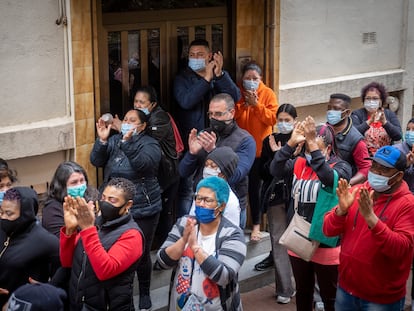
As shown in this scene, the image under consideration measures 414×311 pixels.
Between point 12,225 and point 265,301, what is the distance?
309 centimetres

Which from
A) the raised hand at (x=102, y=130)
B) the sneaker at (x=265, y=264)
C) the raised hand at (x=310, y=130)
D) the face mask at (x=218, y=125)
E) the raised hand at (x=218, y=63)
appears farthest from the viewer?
the sneaker at (x=265, y=264)

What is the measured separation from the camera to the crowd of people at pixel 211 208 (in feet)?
18.1

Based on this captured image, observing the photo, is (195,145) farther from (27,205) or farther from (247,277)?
(27,205)

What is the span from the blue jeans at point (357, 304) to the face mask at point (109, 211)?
1.68 m

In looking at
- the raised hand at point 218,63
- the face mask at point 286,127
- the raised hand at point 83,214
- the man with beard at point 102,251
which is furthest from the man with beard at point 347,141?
the raised hand at point 83,214

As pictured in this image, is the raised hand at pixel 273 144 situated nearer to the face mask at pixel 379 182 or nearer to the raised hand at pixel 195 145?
the raised hand at pixel 195 145

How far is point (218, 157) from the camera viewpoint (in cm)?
668

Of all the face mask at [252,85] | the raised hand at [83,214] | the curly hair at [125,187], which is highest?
the face mask at [252,85]

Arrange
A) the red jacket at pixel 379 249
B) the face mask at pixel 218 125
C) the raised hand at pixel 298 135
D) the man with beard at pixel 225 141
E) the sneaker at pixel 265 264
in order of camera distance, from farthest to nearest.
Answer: the sneaker at pixel 265 264 → the face mask at pixel 218 125 → the man with beard at pixel 225 141 → the raised hand at pixel 298 135 → the red jacket at pixel 379 249

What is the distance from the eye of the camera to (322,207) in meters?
6.48

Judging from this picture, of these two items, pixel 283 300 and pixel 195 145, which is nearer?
pixel 195 145

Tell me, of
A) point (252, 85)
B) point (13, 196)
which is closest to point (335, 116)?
point (252, 85)

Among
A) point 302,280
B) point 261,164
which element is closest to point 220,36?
point 261,164

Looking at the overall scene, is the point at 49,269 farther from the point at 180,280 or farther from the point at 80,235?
the point at 180,280
